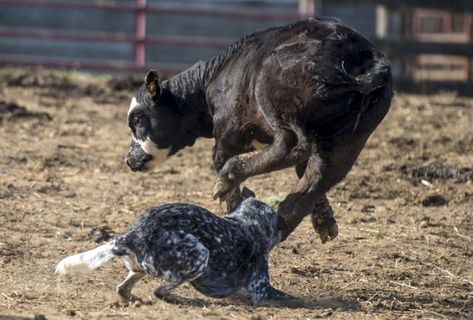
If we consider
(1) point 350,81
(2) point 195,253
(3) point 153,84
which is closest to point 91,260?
(2) point 195,253

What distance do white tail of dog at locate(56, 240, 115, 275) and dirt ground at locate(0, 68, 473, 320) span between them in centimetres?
24

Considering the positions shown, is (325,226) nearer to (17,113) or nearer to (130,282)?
(130,282)

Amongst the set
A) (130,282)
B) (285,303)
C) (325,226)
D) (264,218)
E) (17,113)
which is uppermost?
(264,218)

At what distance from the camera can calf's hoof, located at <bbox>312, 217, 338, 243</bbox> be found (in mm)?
7910

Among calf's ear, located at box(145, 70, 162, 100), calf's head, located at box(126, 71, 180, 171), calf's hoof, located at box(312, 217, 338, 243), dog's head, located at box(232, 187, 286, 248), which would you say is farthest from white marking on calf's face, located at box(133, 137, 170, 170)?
dog's head, located at box(232, 187, 286, 248)

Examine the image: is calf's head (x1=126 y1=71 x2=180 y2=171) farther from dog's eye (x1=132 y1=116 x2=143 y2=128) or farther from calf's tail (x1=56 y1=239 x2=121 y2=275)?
calf's tail (x1=56 y1=239 x2=121 y2=275)

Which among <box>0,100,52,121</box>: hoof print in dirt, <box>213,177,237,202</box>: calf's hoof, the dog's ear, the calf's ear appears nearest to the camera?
the dog's ear

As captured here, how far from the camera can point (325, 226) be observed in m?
7.93

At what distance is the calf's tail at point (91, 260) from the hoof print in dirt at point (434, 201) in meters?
4.37

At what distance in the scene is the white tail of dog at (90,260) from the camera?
6.25m

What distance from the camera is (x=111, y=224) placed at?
8.80 metres

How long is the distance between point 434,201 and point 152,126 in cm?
282

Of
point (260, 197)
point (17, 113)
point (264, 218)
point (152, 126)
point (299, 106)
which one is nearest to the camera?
point (264, 218)

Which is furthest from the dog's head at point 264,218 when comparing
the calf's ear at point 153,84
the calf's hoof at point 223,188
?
the calf's ear at point 153,84
